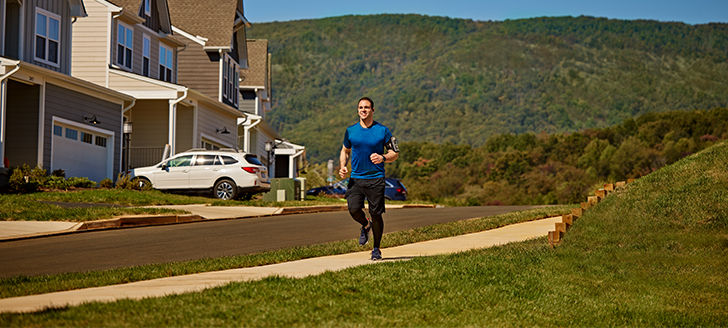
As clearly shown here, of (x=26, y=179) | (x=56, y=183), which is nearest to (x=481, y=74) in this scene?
(x=56, y=183)

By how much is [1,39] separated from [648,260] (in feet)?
60.9

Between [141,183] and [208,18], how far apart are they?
13.8 metres

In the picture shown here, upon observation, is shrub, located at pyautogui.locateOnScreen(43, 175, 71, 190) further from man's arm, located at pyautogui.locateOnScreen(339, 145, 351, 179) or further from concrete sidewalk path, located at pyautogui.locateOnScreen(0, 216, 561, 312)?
man's arm, located at pyautogui.locateOnScreen(339, 145, 351, 179)

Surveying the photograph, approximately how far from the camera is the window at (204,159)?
26.1 meters

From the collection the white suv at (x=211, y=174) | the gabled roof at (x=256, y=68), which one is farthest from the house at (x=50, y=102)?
the gabled roof at (x=256, y=68)

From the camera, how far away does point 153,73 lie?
33.0m

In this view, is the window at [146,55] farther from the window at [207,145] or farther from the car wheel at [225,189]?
the car wheel at [225,189]

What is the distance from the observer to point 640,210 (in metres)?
13.5

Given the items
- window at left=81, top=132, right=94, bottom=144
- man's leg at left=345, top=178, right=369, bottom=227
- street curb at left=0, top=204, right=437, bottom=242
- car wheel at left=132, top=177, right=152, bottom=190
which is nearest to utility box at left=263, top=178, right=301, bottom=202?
car wheel at left=132, top=177, right=152, bottom=190

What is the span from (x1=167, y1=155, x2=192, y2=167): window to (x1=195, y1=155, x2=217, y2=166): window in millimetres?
272

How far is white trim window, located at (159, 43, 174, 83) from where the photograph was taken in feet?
112

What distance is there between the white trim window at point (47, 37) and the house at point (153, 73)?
10.2 feet

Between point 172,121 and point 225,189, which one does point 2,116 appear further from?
point 172,121

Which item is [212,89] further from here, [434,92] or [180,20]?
[434,92]
